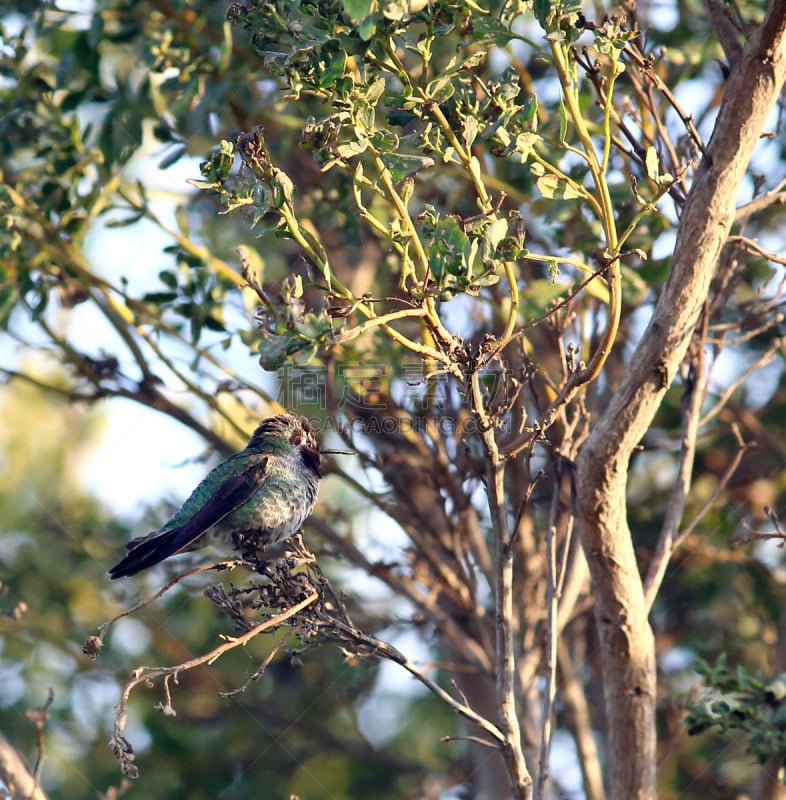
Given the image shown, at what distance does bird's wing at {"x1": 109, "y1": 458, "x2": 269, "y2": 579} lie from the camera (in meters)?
3.49

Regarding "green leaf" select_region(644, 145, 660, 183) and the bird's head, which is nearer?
"green leaf" select_region(644, 145, 660, 183)

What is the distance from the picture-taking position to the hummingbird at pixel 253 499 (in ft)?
11.7

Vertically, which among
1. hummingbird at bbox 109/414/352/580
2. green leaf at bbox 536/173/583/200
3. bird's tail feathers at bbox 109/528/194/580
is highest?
green leaf at bbox 536/173/583/200

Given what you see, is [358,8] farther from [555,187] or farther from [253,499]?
[253,499]

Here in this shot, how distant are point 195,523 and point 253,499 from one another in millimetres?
293

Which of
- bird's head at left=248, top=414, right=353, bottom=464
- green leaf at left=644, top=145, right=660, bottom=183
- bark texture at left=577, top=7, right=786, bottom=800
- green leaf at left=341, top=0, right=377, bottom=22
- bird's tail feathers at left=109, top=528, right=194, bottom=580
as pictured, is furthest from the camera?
bird's head at left=248, top=414, right=353, bottom=464

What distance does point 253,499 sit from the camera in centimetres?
383

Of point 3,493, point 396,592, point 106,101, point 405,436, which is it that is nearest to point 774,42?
point 405,436

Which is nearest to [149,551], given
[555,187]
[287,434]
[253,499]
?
[253,499]

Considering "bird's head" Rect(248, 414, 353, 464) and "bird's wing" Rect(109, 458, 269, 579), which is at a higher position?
"bird's head" Rect(248, 414, 353, 464)

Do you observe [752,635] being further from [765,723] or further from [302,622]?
[302,622]

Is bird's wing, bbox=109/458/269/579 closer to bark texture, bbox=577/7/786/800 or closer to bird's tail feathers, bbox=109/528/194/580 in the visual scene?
bird's tail feathers, bbox=109/528/194/580

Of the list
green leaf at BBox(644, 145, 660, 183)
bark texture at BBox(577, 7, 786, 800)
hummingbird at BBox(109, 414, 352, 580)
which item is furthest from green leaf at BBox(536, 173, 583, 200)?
hummingbird at BBox(109, 414, 352, 580)

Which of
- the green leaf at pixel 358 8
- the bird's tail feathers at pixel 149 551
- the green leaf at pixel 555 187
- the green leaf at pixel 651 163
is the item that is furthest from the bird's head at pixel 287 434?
the green leaf at pixel 358 8
